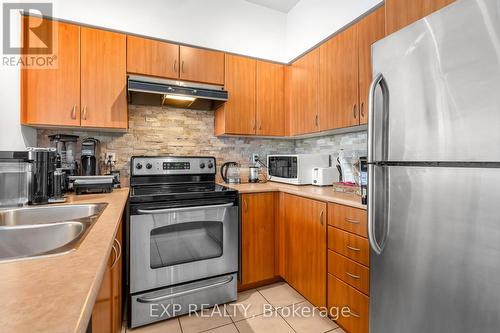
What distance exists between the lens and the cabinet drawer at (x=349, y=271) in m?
1.44

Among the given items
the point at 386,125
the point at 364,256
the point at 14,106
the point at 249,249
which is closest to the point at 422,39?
the point at 386,125

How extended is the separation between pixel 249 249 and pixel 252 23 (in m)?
2.30

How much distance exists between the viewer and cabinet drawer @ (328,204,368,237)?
1453 millimetres

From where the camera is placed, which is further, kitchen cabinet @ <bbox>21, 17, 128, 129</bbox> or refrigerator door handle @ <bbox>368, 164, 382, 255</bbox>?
kitchen cabinet @ <bbox>21, 17, 128, 129</bbox>

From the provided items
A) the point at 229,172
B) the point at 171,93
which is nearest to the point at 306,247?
the point at 229,172

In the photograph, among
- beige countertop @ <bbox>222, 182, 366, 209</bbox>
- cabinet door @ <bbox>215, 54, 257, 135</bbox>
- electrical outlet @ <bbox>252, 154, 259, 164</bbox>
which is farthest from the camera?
electrical outlet @ <bbox>252, 154, 259, 164</bbox>

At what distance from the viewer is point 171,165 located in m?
2.41

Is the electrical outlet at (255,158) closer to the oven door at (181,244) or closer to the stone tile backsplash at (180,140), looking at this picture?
the stone tile backsplash at (180,140)

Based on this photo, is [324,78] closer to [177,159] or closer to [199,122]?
[199,122]

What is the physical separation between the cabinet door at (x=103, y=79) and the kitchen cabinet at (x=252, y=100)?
Result: 3.01 ft

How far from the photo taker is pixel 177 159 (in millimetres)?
2434

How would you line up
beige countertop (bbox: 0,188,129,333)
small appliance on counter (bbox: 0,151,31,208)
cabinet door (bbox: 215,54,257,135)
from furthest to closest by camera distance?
cabinet door (bbox: 215,54,257,135), small appliance on counter (bbox: 0,151,31,208), beige countertop (bbox: 0,188,129,333)

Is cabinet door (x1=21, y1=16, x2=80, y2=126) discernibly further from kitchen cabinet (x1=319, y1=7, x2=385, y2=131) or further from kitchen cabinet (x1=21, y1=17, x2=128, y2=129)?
kitchen cabinet (x1=319, y1=7, x2=385, y2=131)

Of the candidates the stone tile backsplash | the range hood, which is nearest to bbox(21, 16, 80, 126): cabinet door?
the stone tile backsplash
